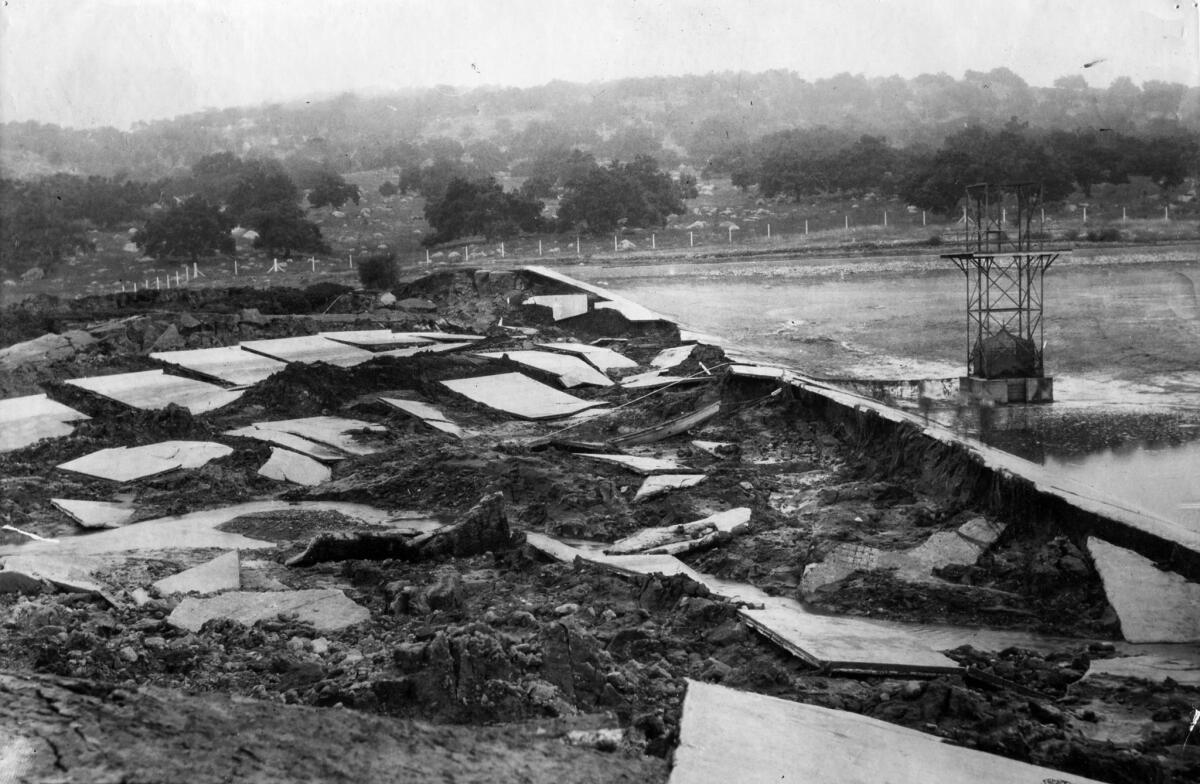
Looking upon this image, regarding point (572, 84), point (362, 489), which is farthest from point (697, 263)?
point (362, 489)

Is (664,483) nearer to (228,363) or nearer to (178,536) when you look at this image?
(178,536)

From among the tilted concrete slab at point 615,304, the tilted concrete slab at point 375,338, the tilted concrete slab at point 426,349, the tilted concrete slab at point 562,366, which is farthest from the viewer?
the tilted concrete slab at point 615,304

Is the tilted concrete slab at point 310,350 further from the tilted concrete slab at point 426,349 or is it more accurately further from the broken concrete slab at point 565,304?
the broken concrete slab at point 565,304

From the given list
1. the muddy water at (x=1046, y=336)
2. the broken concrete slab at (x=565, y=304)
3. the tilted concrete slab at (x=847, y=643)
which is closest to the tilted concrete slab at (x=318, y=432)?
the tilted concrete slab at (x=847, y=643)

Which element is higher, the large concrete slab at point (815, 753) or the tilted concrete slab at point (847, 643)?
the large concrete slab at point (815, 753)

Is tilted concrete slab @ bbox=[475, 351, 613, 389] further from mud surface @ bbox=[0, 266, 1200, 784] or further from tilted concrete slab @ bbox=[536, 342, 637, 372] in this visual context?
mud surface @ bbox=[0, 266, 1200, 784]

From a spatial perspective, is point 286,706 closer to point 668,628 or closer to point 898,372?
point 668,628

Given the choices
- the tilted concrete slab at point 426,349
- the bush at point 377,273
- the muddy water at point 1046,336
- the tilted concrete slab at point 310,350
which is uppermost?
the bush at point 377,273
